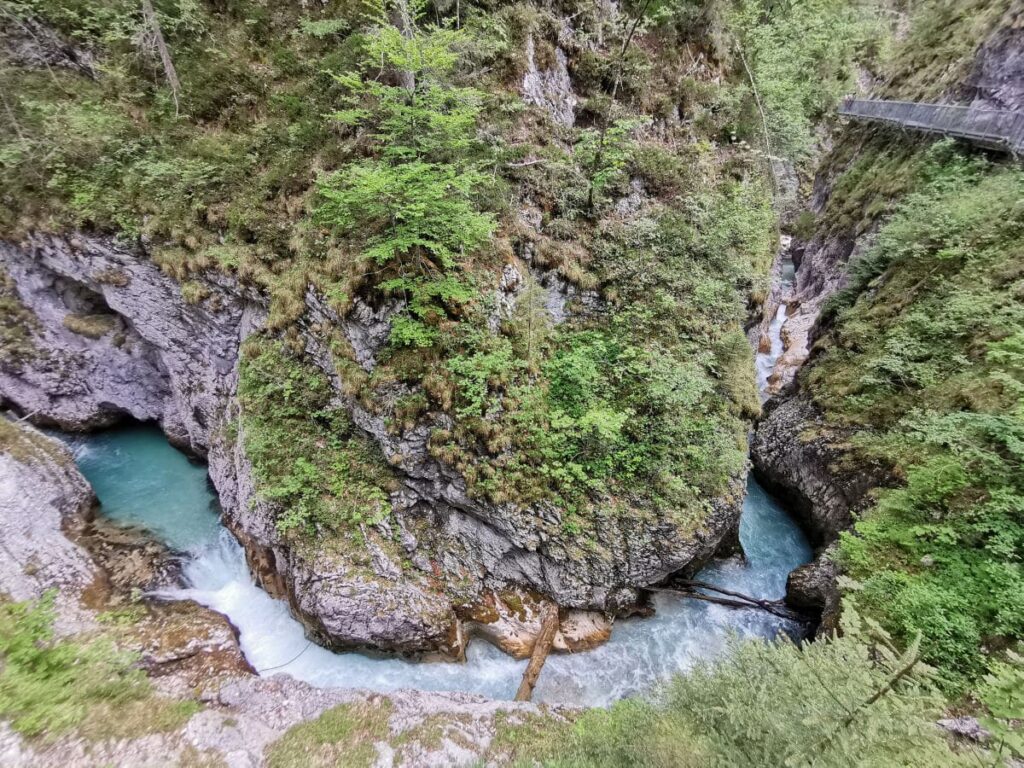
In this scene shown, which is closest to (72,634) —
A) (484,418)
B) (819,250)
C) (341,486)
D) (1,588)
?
(1,588)

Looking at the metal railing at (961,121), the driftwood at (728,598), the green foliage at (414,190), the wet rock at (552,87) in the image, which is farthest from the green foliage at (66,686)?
the metal railing at (961,121)

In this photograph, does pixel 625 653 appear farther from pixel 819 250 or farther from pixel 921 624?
pixel 819 250

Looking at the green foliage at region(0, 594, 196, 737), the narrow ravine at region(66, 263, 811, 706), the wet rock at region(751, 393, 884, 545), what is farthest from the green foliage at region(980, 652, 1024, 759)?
the green foliage at region(0, 594, 196, 737)

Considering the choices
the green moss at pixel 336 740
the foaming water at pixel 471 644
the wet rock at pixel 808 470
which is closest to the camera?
the green moss at pixel 336 740

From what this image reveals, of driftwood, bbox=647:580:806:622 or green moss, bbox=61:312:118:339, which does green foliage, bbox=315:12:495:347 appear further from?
green moss, bbox=61:312:118:339

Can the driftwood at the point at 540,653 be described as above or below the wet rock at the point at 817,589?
below

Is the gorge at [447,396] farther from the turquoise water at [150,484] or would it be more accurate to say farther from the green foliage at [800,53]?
the green foliage at [800,53]

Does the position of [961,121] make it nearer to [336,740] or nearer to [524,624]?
[524,624]
